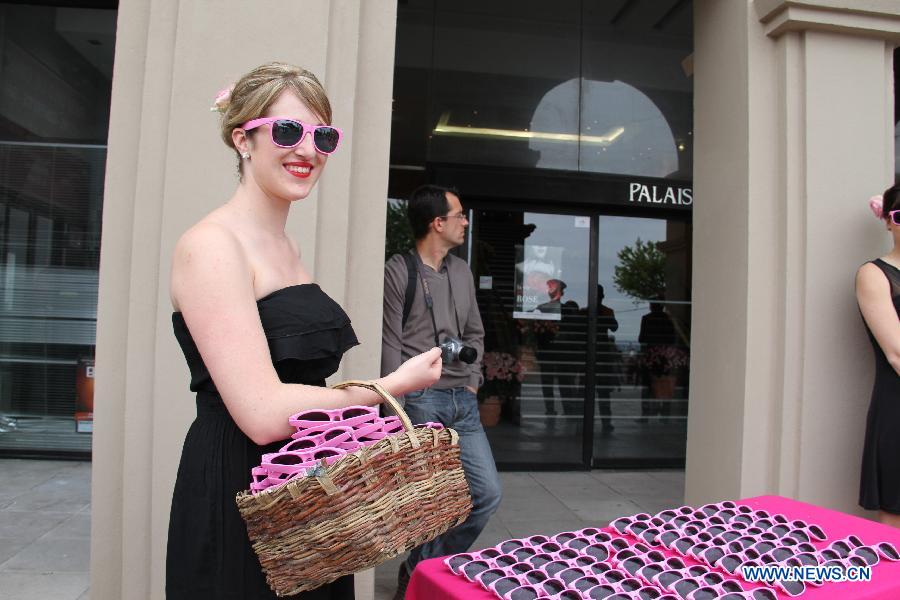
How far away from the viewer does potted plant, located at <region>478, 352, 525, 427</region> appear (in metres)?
7.34

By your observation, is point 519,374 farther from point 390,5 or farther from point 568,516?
point 390,5

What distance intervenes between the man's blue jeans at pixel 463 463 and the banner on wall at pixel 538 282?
12.5 ft

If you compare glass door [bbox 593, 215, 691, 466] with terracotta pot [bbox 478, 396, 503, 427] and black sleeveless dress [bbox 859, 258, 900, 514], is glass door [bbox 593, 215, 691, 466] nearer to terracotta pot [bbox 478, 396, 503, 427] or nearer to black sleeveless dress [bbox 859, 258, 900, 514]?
terracotta pot [bbox 478, 396, 503, 427]

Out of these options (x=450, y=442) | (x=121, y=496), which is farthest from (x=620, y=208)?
(x=450, y=442)

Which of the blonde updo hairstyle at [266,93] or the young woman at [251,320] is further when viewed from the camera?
the blonde updo hairstyle at [266,93]

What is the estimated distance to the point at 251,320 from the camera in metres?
1.41

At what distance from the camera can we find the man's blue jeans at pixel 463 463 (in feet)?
11.3

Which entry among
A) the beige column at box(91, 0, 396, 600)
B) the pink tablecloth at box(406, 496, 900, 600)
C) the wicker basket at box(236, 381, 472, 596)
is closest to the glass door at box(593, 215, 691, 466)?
the beige column at box(91, 0, 396, 600)

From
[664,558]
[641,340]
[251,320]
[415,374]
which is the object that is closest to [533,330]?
[641,340]

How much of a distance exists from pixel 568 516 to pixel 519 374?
215 cm

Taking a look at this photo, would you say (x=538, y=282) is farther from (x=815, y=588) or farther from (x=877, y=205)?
(x=815, y=588)

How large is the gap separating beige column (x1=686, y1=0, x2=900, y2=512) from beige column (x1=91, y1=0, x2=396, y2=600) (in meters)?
2.30

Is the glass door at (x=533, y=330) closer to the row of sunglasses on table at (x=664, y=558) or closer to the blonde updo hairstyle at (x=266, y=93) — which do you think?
the row of sunglasses on table at (x=664, y=558)

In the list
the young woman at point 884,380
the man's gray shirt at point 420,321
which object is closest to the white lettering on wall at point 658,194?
the young woman at point 884,380
